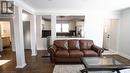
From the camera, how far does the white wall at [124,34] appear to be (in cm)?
514

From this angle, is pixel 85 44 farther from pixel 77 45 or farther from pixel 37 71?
pixel 37 71

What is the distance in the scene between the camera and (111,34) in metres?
6.68

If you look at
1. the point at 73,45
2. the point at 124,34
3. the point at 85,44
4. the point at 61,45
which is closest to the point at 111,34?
the point at 124,34

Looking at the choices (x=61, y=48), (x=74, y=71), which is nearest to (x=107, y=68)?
(x=74, y=71)

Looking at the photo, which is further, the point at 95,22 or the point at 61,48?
the point at 95,22

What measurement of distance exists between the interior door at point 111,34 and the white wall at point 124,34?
38 cm

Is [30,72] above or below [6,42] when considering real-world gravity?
below

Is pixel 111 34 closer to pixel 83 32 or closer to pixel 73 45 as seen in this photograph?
pixel 83 32

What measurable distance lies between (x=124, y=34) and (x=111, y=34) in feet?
3.99

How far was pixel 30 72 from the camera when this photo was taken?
3508mm

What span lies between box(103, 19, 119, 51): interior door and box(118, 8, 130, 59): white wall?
1.24ft

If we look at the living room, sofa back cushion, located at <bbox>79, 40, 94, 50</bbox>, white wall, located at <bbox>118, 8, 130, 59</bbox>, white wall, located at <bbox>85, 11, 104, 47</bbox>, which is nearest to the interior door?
the living room

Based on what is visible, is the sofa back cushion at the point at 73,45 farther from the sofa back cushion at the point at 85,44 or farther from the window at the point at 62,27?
the window at the point at 62,27

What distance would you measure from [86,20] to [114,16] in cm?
160
